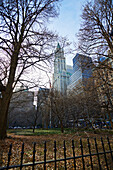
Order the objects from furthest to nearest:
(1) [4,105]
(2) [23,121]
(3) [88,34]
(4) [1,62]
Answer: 1. (2) [23,121]
2. (4) [1,62]
3. (3) [88,34]
4. (1) [4,105]

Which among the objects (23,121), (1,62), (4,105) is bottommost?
(23,121)

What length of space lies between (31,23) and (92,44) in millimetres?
5278

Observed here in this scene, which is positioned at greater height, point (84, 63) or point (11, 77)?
point (84, 63)

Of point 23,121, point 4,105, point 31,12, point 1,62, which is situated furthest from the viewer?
point 23,121

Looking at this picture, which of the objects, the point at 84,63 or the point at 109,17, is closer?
the point at 109,17

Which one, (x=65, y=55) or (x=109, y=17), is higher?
(x=109, y=17)

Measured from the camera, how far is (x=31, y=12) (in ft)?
25.4

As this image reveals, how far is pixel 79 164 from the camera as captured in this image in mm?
3934

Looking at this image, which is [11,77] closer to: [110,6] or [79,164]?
[79,164]

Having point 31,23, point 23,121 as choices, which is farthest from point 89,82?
point 23,121

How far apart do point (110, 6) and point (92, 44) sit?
263cm

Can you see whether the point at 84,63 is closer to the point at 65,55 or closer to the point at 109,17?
the point at 65,55

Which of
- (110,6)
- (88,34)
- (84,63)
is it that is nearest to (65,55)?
(84,63)

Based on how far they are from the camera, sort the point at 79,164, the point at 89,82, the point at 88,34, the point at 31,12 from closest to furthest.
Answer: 1. the point at 79,164
2. the point at 31,12
3. the point at 88,34
4. the point at 89,82
